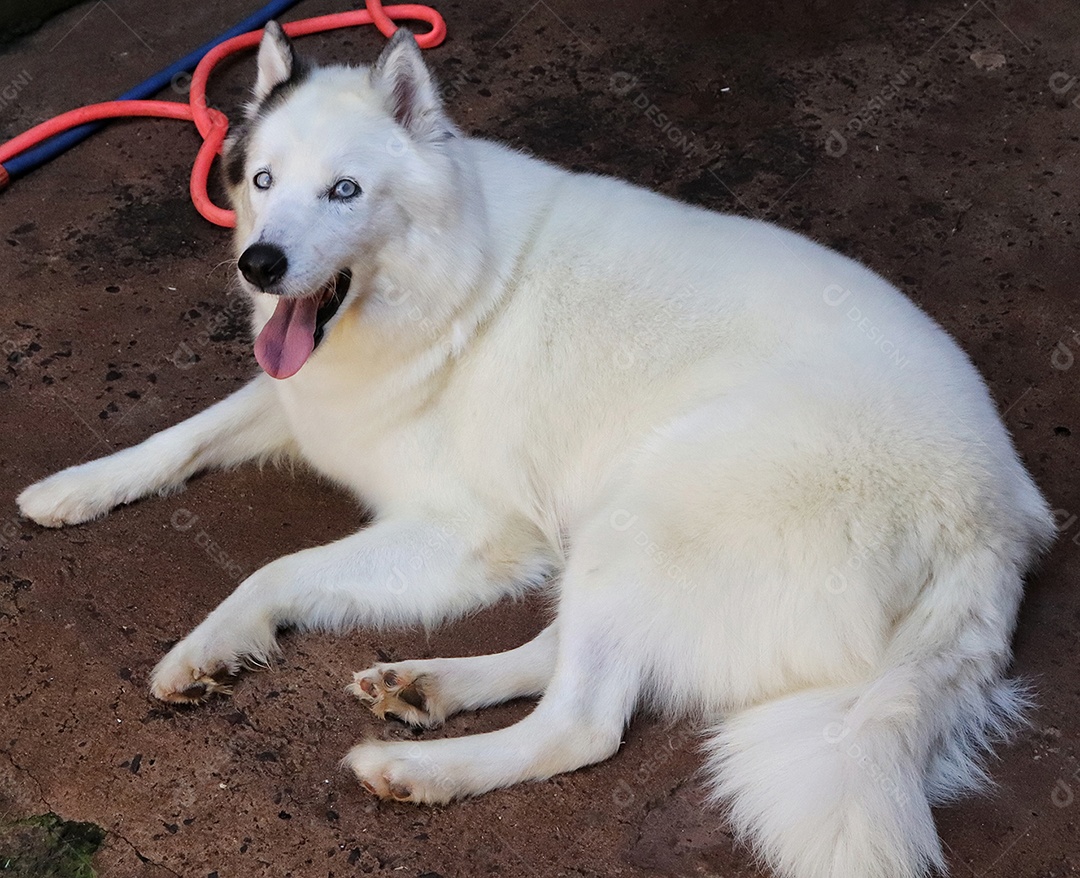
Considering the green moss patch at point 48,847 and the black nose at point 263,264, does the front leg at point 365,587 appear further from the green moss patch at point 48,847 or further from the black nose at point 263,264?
the black nose at point 263,264

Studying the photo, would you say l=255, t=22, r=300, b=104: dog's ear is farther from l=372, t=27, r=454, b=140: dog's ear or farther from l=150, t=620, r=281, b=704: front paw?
l=150, t=620, r=281, b=704: front paw

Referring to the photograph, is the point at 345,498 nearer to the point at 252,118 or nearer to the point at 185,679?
the point at 185,679

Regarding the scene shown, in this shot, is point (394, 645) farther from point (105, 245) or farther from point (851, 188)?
point (851, 188)

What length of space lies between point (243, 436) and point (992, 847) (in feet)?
8.64

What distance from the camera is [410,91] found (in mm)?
3297

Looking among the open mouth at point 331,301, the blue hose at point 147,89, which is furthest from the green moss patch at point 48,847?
the blue hose at point 147,89

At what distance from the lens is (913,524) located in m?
2.85

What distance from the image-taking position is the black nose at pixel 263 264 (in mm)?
2934

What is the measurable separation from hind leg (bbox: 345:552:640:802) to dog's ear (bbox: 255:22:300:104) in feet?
5.79

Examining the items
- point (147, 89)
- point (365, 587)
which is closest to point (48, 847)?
point (365, 587)

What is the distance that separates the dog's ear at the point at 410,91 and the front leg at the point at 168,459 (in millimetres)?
1110

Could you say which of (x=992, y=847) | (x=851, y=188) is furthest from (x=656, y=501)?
(x=851, y=188)

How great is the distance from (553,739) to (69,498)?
6.01 feet

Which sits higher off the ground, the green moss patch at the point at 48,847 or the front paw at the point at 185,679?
the front paw at the point at 185,679
